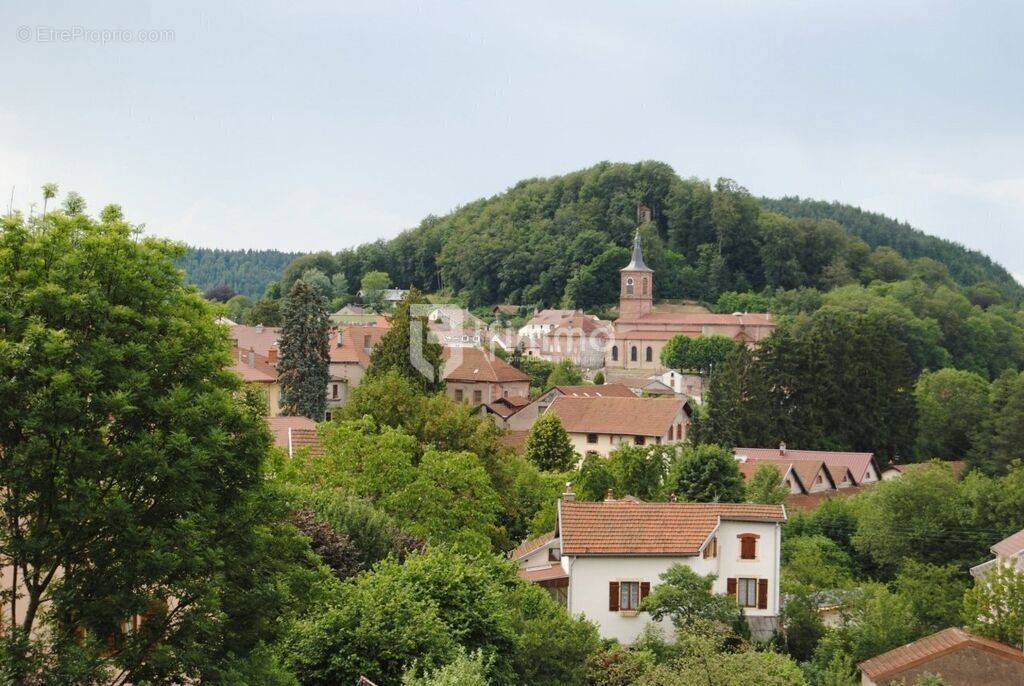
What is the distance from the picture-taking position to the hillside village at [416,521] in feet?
37.7

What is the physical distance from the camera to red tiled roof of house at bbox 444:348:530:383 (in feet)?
210

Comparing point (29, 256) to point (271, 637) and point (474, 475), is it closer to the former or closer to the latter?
point (271, 637)

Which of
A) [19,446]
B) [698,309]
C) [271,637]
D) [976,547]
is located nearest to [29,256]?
[19,446]

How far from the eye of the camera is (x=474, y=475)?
27359mm

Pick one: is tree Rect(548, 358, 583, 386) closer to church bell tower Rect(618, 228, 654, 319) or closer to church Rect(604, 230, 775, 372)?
church Rect(604, 230, 775, 372)

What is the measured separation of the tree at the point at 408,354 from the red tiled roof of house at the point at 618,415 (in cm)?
795

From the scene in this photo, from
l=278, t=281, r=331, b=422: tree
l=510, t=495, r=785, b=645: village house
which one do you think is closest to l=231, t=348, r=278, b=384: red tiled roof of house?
l=278, t=281, r=331, b=422: tree

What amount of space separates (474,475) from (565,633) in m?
9.43

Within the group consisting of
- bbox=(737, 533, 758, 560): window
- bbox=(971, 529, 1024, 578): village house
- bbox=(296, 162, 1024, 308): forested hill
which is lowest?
bbox=(971, 529, 1024, 578): village house

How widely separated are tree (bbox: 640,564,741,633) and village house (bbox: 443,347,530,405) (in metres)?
40.6

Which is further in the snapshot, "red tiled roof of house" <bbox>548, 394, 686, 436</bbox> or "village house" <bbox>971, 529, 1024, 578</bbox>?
"red tiled roof of house" <bbox>548, 394, 686, 436</bbox>

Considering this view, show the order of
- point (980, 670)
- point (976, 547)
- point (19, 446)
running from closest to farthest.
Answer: point (19, 446)
point (980, 670)
point (976, 547)

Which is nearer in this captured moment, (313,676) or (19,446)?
(19,446)

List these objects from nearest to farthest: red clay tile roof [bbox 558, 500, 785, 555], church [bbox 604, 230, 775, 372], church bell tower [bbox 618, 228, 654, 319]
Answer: red clay tile roof [bbox 558, 500, 785, 555], church [bbox 604, 230, 775, 372], church bell tower [bbox 618, 228, 654, 319]
